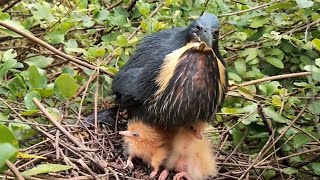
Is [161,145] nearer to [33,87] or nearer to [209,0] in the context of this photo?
[33,87]

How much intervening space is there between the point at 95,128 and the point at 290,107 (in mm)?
631

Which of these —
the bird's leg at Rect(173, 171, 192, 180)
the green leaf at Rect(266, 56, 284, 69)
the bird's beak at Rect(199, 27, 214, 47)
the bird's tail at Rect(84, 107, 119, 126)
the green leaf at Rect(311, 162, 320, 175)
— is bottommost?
the bird's leg at Rect(173, 171, 192, 180)

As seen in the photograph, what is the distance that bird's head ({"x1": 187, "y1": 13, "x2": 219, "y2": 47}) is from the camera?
1.68 m

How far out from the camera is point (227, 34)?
2383 millimetres

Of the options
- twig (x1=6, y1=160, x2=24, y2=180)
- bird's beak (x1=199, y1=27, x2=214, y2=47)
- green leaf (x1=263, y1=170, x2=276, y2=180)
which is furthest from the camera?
green leaf (x1=263, y1=170, x2=276, y2=180)

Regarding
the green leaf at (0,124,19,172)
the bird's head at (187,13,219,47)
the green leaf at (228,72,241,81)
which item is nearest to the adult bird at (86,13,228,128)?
the bird's head at (187,13,219,47)

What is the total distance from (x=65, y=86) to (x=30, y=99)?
109mm

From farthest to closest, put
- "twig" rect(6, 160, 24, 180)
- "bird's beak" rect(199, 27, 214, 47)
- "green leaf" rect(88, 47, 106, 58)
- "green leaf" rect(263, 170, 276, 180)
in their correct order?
"green leaf" rect(88, 47, 106, 58) < "green leaf" rect(263, 170, 276, 180) < "bird's beak" rect(199, 27, 214, 47) < "twig" rect(6, 160, 24, 180)

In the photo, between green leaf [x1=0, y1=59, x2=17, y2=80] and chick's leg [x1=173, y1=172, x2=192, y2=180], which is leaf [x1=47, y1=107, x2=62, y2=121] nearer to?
green leaf [x1=0, y1=59, x2=17, y2=80]

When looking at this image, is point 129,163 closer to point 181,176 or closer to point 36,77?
point 181,176

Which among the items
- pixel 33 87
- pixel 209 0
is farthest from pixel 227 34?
pixel 33 87

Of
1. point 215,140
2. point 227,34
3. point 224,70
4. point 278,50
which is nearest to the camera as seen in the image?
point 224,70

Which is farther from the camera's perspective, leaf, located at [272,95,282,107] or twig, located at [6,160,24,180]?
leaf, located at [272,95,282,107]

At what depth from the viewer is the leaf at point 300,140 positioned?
1.81 m
